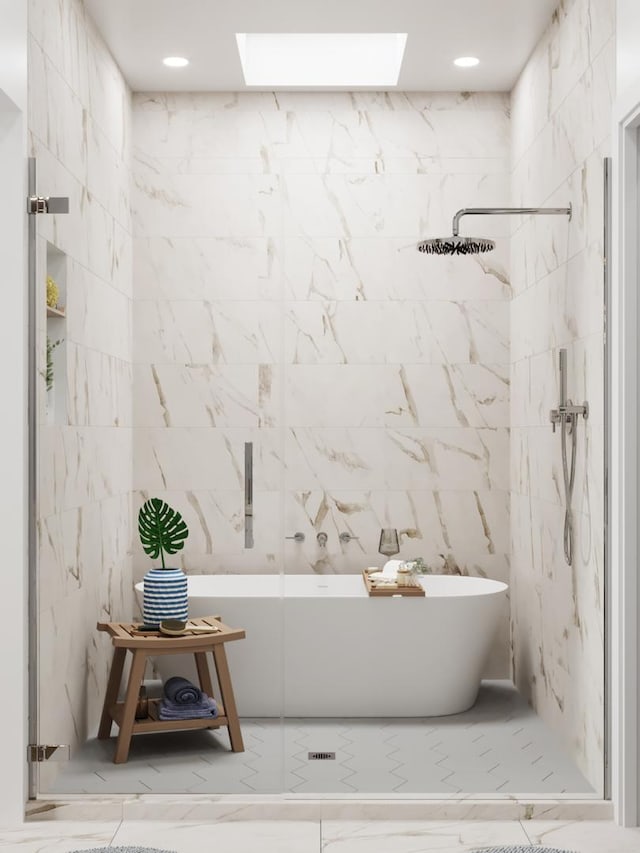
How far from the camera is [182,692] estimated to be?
3.69m

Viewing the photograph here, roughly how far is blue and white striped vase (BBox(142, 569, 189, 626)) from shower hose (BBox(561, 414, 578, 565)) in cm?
146

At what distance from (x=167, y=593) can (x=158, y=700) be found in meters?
0.42

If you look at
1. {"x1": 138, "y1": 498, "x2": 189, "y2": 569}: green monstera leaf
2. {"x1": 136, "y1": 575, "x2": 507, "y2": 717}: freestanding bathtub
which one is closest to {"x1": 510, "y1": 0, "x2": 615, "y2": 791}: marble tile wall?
{"x1": 136, "y1": 575, "x2": 507, "y2": 717}: freestanding bathtub

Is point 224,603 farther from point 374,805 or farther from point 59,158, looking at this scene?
point 59,158

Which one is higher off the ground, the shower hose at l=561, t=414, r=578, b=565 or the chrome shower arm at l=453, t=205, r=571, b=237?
the chrome shower arm at l=453, t=205, r=571, b=237

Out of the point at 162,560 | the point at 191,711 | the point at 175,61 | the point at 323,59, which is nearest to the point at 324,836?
the point at 191,711

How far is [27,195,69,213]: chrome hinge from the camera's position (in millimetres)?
3320

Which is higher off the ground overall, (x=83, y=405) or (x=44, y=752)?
(x=83, y=405)

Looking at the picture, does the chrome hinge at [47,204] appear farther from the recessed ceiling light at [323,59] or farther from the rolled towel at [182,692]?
the rolled towel at [182,692]

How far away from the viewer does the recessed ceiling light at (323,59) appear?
4.68 metres

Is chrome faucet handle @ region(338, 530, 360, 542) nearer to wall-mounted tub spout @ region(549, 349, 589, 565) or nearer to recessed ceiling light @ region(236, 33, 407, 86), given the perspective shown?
wall-mounted tub spout @ region(549, 349, 589, 565)

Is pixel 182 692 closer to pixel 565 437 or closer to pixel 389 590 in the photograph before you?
pixel 389 590

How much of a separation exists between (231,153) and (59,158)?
728 millimetres

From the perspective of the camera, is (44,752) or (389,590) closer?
(44,752)
